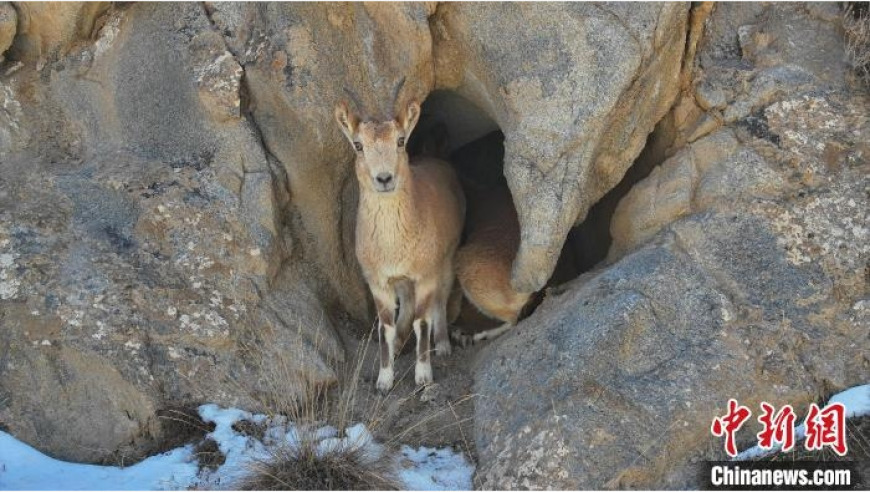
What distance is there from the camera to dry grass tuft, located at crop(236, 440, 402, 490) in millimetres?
5793

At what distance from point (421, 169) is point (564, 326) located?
224 centimetres

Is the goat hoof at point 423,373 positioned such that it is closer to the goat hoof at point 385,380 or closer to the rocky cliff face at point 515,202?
the goat hoof at point 385,380

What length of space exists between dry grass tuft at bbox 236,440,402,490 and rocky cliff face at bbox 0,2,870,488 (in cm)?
72

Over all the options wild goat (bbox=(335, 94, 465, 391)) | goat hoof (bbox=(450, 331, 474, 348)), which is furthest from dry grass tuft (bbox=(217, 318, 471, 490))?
goat hoof (bbox=(450, 331, 474, 348))

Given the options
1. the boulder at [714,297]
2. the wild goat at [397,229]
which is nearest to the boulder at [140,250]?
the wild goat at [397,229]

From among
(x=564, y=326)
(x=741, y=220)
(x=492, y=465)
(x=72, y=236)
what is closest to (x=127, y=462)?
(x=72, y=236)

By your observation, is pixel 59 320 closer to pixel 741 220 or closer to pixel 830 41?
pixel 741 220

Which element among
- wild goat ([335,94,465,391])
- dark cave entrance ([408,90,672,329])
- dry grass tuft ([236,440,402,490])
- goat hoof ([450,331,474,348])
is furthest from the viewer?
goat hoof ([450,331,474,348])

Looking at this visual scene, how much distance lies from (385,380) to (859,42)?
166 inches

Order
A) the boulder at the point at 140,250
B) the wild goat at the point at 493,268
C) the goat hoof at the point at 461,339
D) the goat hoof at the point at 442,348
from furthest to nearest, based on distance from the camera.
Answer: the goat hoof at the point at 461,339 → the goat hoof at the point at 442,348 → the wild goat at the point at 493,268 → the boulder at the point at 140,250

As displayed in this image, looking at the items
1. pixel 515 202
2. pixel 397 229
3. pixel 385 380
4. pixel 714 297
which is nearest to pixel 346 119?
pixel 397 229

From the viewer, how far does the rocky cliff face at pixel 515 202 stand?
6086 mm

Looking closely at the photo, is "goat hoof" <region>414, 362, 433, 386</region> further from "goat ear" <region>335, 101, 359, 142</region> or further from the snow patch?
"goat ear" <region>335, 101, 359, 142</region>

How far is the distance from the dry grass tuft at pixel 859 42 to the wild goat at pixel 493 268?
293cm
